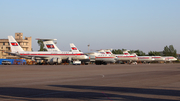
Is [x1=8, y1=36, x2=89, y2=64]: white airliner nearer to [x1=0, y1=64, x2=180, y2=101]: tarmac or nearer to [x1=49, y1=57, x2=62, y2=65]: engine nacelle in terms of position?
[x1=49, y1=57, x2=62, y2=65]: engine nacelle

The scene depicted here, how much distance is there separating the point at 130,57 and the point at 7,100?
10580 centimetres

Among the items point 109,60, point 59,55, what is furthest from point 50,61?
point 109,60

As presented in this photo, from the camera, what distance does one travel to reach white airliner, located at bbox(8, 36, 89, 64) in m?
73.2

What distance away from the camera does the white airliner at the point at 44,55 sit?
73.2 meters

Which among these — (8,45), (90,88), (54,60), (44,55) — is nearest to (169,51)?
(8,45)

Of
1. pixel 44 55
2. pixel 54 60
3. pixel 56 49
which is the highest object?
pixel 56 49

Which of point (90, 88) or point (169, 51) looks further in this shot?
point (169, 51)

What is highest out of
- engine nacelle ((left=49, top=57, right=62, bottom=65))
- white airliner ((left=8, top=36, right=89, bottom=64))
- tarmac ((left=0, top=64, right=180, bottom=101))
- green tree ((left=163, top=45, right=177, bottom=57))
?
green tree ((left=163, top=45, right=177, bottom=57))

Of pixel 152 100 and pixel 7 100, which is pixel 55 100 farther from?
pixel 152 100

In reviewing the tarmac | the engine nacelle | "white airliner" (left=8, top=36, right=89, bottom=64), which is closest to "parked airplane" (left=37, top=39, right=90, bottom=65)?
"white airliner" (left=8, top=36, right=89, bottom=64)

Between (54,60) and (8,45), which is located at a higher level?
(8,45)

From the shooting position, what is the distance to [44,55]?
74.9 meters

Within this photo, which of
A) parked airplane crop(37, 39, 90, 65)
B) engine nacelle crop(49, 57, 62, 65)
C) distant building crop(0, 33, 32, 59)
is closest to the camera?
engine nacelle crop(49, 57, 62, 65)

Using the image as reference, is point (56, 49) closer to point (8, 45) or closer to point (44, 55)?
point (44, 55)
